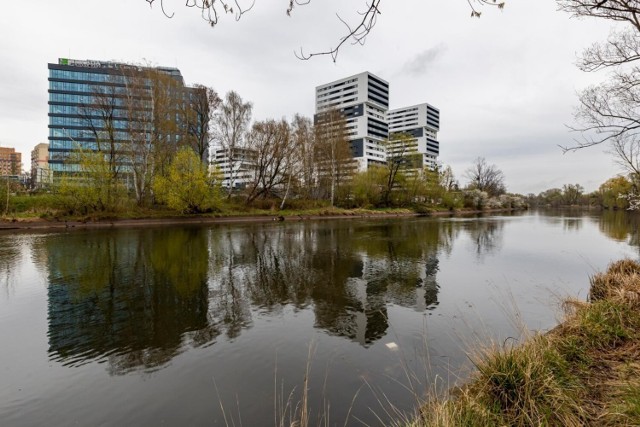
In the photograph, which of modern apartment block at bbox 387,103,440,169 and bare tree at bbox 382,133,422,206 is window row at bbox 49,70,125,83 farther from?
modern apartment block at bbox 387,103,440,169

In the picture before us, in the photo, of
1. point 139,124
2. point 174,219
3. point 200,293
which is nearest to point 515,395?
point 200,293

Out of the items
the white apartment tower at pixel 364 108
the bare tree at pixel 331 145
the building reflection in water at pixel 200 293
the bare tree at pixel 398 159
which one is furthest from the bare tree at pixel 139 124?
the white apartment tower at pixel 364 108

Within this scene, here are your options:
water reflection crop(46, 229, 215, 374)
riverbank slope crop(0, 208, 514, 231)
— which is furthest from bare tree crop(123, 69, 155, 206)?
water reflection crop(46, 229, 215, 374)

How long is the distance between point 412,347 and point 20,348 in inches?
258

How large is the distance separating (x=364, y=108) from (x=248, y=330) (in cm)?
12154

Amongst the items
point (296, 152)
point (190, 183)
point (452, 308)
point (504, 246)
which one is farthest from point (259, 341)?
point (296, 152)

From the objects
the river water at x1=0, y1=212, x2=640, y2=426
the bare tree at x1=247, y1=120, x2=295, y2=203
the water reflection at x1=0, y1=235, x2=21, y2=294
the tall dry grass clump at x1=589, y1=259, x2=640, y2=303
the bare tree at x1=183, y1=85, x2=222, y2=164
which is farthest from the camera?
the bare tree at x1=247, y1=120, x2=295, y2=203

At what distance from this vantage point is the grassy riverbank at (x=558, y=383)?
2795mm

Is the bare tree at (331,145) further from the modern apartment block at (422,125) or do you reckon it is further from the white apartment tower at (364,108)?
the modern apartment block at (422,125)

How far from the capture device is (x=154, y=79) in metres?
33.0

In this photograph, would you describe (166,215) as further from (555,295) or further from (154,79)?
(555,295)

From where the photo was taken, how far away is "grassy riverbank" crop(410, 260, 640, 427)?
2.79 m

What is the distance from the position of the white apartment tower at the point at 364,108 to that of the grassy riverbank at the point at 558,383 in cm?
11218

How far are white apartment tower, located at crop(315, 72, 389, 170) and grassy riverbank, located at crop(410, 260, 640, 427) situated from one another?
368 feet
